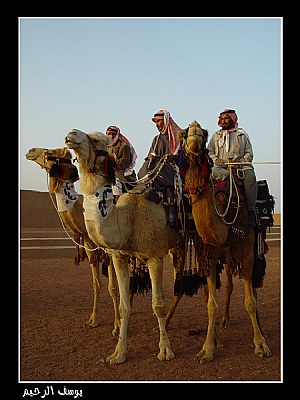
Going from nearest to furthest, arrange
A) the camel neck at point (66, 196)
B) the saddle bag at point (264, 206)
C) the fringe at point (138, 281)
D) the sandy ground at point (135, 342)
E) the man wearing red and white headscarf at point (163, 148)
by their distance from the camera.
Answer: the sandy ground at point (135, 342), the man wearing red and white headscarf at point (163, 148), the saddle bag at point (264, 206), the fringe at point (138, 281), the camel neck at point (66, 196)

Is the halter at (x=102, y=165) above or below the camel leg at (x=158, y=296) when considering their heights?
above

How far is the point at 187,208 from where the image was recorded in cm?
680

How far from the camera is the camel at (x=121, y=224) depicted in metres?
5.86

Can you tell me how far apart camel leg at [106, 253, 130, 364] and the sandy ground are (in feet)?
0.40

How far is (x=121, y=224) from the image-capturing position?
6113 millimetres

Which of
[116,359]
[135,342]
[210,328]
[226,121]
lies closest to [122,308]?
[116,359]

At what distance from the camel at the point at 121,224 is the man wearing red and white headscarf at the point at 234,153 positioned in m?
1.01

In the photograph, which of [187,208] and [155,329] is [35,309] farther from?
[187,208]

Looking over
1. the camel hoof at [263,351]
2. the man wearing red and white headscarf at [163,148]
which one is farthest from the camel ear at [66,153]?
the camel hoof at [263,351]

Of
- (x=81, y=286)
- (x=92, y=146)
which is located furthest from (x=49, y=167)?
(x=81, y=286)

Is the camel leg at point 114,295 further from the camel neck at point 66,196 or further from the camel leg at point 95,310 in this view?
the camel neck at point 66,196

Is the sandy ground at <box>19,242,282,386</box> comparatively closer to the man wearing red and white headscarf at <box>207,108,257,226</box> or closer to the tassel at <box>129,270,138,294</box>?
the tassel at <box>129,270,138,294</box>

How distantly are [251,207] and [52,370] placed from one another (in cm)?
317

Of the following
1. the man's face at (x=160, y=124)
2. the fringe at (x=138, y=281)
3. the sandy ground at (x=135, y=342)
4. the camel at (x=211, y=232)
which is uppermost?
the man's face at (x=160, y=124)
